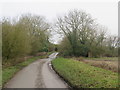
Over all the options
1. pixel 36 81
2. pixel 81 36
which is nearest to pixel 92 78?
pixel 36 81

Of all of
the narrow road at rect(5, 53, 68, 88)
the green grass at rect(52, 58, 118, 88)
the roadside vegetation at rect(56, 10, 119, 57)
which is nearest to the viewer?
the green grass at rect(52, 58, 118, 88)

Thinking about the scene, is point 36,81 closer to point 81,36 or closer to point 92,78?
point 92,78

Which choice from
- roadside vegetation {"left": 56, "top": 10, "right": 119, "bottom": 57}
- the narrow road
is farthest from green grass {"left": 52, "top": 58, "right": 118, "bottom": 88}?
roadside vegetation {"left": 56, "top": 10, "right": 119, "bottom": 57}

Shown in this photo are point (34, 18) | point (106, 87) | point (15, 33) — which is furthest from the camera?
point (34, 18)

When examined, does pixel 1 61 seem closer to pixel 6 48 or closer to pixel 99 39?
pixel 6 48

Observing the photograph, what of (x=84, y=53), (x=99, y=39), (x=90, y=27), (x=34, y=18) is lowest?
(x=84, y=53)

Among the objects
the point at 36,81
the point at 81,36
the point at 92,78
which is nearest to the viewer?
the point at 92,78

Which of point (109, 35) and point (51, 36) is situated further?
point (51, 36)

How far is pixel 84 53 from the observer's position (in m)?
45.0

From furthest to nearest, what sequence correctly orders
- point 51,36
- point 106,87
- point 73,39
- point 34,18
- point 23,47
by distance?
point 51,36 → point 34,18 → point 73,39 → point 23,47 → point 106,87

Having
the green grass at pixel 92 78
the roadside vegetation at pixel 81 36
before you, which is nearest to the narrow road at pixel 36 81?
the green grass at pixel 92 78

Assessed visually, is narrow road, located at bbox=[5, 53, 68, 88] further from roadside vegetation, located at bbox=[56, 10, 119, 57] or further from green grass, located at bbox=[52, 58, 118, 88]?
roadside vegetation, located at bbox=[56, 10, 119, 57]

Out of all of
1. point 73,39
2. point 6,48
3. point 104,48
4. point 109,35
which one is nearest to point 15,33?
point 6,48

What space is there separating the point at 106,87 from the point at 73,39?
117ft
